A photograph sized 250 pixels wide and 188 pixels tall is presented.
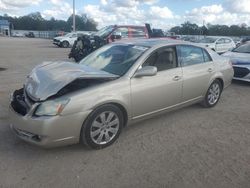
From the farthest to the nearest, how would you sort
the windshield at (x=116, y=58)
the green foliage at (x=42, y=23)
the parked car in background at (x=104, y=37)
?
1. the green foliage at (x=42, y=23)
2. the parked car in background at (x=104, y=37)
3. the windshield at (x=116, y=58)

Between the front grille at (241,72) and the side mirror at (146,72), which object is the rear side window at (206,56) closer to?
the side mirror at (146,72)

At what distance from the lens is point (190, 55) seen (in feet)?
18.0

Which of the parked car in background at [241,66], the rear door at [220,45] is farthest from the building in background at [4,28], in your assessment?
the parked car in background at [241,66]

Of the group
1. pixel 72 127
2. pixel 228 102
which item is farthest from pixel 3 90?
pixel 228 102

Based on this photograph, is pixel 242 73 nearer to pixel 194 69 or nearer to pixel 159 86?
pixel 194 69

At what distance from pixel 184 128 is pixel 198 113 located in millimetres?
953

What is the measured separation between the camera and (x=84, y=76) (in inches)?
156

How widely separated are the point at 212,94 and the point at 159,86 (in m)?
1.92

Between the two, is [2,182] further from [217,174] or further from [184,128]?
[184,128]

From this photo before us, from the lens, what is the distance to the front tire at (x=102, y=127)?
12.7ft

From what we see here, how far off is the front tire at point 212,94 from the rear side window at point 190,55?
63 centimetres

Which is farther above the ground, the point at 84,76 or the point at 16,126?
the point at 84,76

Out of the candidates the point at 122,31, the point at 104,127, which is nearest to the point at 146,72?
the point at 104,127

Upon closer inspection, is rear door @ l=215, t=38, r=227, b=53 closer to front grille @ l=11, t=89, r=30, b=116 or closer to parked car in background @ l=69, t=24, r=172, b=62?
parked car in background @ l=69, t=24, r=172, b=62
